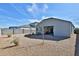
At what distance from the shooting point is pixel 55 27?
Answer: 383 cm

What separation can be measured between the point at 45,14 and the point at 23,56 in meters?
0.73

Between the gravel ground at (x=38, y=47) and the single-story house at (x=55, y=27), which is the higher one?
the single-story house at (x=55, y=27)

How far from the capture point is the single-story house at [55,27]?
3.78 metres

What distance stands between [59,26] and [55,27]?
63 millimetres

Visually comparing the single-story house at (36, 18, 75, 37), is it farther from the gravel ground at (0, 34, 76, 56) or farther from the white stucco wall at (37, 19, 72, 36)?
the gravel ground at (0, 34, 76, 56)

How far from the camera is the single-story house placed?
3.78m

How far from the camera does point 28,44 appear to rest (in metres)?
3.85

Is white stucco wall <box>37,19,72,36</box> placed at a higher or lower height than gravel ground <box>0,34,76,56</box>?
higher

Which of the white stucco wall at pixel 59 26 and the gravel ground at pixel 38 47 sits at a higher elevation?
the white stucco wall at pixel 59 26

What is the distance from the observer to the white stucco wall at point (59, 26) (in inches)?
149

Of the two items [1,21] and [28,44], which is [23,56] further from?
[1,21]

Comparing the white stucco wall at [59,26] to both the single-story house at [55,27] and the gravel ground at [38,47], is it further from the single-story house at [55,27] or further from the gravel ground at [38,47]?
the gravel ground at [38,47]

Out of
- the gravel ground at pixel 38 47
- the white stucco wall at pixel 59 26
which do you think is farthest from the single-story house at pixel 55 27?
the gravel ground at pixel 38 47

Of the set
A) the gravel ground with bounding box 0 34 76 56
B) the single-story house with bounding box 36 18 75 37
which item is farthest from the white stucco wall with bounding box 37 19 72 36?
the gravel ground with bounding box 0 34 76 56
